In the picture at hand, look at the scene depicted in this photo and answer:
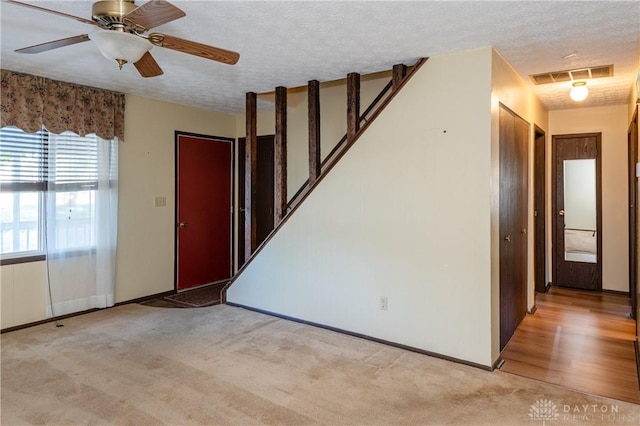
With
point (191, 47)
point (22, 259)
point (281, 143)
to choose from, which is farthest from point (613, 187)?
point (22, 259)

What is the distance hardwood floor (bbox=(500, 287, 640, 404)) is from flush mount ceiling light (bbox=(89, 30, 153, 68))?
3267 mm

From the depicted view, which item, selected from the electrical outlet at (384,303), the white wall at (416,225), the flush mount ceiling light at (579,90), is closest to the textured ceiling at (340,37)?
the flush mount ceiling light at (579,90)

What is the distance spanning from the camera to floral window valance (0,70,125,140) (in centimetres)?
377

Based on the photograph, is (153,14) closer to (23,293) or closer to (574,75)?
(23,293)

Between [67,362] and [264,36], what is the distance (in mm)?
2895

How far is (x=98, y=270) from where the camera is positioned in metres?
4.51

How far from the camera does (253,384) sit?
9.32ft

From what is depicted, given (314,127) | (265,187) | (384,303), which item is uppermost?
(314,127)

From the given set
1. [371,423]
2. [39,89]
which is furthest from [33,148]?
[371,423]

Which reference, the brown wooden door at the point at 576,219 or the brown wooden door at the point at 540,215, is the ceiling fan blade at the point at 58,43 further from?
the brown wooden door at the point at 576,219

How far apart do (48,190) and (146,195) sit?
3.54 ft

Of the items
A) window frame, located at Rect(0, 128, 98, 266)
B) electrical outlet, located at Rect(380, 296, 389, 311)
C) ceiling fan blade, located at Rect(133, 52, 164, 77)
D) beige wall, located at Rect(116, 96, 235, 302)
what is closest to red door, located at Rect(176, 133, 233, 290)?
beige wall, located at Rect(116, 96, 235, 302)

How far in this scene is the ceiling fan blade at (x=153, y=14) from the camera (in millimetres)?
1904

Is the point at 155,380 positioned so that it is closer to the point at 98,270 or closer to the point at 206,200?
the point at 98,270
